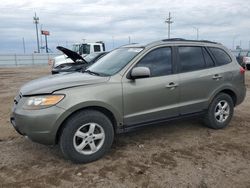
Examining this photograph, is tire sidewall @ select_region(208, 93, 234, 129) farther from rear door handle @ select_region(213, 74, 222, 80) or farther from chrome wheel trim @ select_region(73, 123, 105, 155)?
chrome wheel trim @ select_region(73, 123, 105, 155)

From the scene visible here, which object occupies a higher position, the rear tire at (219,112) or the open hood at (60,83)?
the open hood at (60,83)

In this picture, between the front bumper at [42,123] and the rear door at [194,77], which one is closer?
the front bumper at [42,123]

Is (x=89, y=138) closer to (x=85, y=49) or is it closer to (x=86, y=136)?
(x=86, y=136)

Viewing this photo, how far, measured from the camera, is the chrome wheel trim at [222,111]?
5.28 metres

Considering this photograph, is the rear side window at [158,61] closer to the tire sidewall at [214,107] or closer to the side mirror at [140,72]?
the side mirror at [140,72]

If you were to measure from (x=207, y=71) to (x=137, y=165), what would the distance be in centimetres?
227

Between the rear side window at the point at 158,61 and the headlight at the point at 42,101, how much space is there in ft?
4.56

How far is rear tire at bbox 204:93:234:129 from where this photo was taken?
518cm

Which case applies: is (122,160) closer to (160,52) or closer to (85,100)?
(85,100)

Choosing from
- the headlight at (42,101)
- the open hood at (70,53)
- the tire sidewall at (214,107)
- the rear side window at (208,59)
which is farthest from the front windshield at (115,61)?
the open hood at (70,53)

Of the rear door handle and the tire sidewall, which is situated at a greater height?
the rear door handle

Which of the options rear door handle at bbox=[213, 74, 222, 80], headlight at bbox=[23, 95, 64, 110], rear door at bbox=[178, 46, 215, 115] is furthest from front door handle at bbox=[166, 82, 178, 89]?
headlight at bbox=[23, 95, 64, 110]

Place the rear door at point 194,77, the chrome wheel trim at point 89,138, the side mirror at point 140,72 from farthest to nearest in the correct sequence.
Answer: the rear door at point 194,77
the side mirror at point 140,72
the chrome wheel trim at point 89,138

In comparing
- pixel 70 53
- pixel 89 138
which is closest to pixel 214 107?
pixel 89 138
